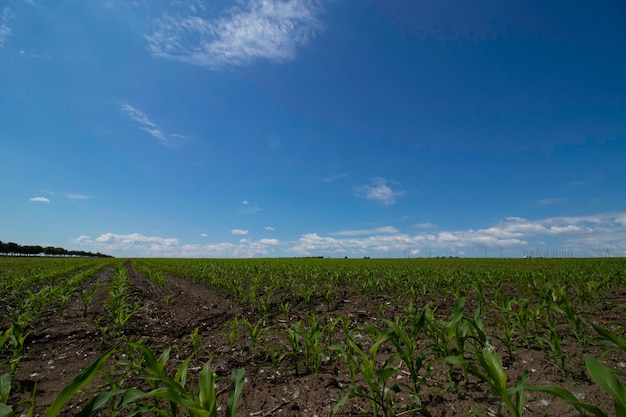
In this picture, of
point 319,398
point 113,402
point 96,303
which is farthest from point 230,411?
point 96,303

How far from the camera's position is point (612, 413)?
2.57 meters

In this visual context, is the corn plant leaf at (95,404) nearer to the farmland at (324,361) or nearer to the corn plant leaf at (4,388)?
the farmland at (324,361)

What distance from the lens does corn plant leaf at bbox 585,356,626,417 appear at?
5.16ft

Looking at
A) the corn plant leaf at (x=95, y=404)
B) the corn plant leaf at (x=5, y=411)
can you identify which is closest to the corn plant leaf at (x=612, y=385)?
the corn plant leaf at (x=95, y=404)

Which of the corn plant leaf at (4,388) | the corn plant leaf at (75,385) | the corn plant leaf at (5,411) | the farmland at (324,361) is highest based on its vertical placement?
the corn plant leaf at (75,385)

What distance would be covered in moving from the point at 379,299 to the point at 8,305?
31.2 ft

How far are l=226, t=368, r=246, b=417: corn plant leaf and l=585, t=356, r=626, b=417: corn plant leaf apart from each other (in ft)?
6.70

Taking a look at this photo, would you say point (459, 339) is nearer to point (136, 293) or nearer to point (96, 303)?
point (96, 303)

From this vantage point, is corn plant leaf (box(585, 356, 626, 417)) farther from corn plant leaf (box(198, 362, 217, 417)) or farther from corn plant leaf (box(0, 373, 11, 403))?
corn plant leaf (box(0, 373, 11, 403))

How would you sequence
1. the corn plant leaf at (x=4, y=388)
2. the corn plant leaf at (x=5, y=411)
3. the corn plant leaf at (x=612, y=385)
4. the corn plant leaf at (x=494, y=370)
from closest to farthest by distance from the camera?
the corn plant leaf at (x=5, y=411) < the corn plant leaf at (x=612, y=385) < the corn plant leaf at (x=4, y=388) < the corn plant leaf at (x=494, y=370)

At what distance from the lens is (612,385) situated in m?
1.60

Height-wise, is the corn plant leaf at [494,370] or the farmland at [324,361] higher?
the corn plant leaf at [494,370]

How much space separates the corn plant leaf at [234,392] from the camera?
1.92m

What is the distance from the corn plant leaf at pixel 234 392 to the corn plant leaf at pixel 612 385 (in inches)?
80.4
